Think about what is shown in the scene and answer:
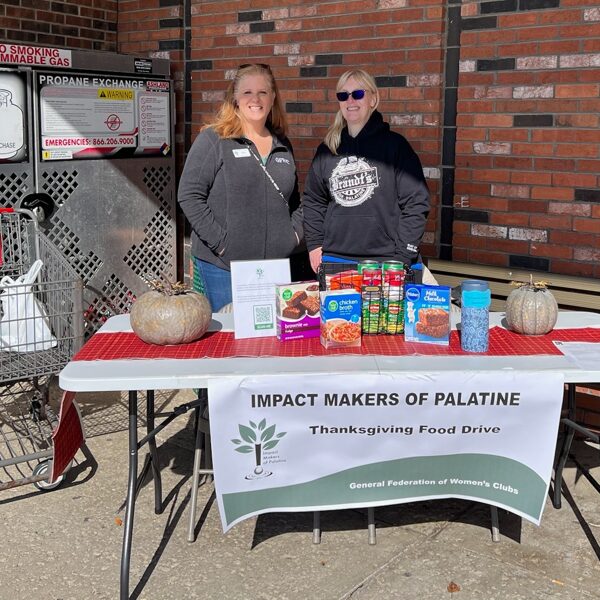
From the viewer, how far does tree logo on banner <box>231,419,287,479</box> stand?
Answer: 133 inches

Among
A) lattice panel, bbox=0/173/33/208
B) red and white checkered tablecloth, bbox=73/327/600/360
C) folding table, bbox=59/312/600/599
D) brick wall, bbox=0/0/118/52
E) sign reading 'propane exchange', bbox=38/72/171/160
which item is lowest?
folding table, bbox=59/312/600/599

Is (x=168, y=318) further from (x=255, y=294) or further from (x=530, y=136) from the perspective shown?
(x=530, y=136)

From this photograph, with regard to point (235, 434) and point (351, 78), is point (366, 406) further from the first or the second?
point (351, 78)

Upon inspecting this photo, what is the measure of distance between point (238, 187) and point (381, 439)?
1743 millimetres

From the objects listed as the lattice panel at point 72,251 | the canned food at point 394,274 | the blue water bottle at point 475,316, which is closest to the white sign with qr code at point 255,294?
the canned food at point 394,274

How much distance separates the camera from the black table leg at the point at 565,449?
160 inches

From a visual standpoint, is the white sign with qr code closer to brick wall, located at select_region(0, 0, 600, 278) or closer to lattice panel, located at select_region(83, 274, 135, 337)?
brick wall, located at select_region(0, 0, 600, 278)

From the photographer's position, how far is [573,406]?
4.07 meters

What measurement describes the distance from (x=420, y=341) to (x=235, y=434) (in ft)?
2.90

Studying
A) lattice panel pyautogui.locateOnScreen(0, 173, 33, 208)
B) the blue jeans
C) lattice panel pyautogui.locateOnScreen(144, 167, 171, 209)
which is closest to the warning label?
lattice panel pyautogui.locateOnScreen(144, 167, 171, 209)

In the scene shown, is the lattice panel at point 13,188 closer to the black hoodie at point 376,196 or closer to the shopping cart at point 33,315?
the shopping cart at point 33,315

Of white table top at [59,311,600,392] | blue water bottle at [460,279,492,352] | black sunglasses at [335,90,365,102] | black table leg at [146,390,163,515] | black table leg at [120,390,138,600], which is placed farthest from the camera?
black sunglasses at [335,90,365,102]

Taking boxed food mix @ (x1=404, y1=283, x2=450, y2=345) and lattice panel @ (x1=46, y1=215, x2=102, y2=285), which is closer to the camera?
boxed food mix @ (x1=404, y1=283, x2=450, y2=345)

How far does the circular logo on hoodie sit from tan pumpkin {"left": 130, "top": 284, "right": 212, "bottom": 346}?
127 cm
